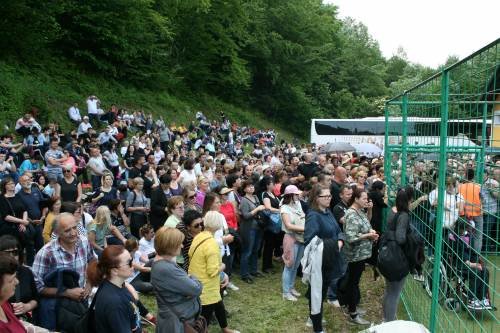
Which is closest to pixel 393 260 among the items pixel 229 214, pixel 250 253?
pixel 229 214

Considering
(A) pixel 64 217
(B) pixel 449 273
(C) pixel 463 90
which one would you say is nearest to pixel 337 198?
(B) pixel 449 273

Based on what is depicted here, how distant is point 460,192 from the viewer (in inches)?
161

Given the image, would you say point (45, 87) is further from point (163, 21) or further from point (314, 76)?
point (314, 76)

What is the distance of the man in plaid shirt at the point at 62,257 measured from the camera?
4078 millimetres

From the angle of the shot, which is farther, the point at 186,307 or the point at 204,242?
the point at 204,242

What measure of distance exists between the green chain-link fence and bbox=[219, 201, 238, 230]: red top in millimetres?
2645

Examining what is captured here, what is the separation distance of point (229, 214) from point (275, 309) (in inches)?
61.6

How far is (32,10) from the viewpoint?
1942cm

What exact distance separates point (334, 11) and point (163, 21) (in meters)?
33.1

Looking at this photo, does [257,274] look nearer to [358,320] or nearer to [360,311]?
[360,311]

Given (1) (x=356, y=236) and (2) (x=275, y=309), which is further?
(2) (x=275, y=309)

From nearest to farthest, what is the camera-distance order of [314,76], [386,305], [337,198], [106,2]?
[386,305], [337,198], [106,2], [314,76]

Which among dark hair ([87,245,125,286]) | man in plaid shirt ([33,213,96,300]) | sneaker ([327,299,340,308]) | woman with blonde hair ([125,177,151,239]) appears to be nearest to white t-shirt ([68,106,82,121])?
woman with blonde hair ([125,177,151,239])

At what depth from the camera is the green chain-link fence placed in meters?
3.50
